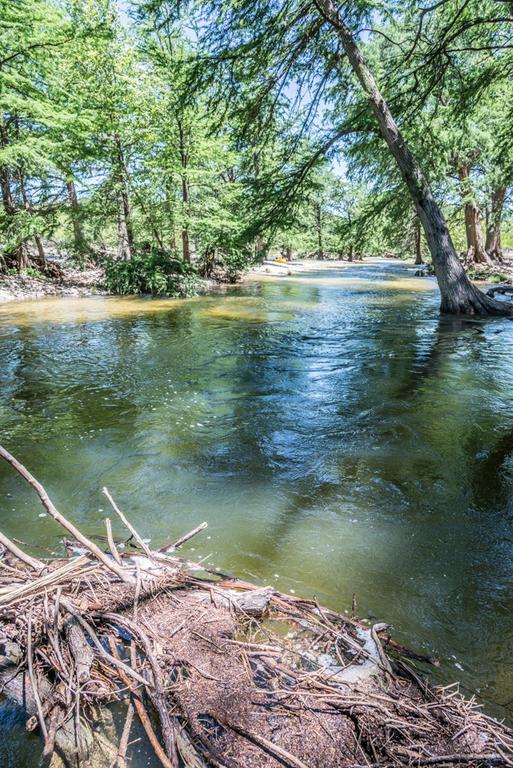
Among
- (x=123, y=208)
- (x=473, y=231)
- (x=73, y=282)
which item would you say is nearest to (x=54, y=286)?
(x=73, y=282)

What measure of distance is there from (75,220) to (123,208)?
2.22 metres

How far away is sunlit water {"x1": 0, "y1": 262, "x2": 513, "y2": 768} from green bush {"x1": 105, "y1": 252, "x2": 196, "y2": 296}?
31.3 ft

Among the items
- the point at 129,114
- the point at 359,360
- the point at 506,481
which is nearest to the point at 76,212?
the point at 129,114

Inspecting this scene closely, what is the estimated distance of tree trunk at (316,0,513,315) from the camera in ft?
33.7

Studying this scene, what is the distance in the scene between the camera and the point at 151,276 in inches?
704

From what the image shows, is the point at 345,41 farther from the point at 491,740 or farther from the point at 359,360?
the point at 491,740

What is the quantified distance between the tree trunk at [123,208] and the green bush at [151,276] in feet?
5.21

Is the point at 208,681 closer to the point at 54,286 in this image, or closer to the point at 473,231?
the point at 54,286

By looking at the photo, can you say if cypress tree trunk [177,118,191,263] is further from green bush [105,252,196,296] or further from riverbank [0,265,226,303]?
riverbank [0,265,226,303]

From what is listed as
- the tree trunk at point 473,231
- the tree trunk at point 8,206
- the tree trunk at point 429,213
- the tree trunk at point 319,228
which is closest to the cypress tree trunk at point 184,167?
the tree trunk at point 8,206

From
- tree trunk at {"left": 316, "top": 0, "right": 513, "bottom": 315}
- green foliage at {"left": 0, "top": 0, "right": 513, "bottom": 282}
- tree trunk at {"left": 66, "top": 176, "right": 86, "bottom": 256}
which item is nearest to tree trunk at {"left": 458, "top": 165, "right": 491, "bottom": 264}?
green foliage at {"left": 0, "top": 0, "right": 513, "bottom": 282}

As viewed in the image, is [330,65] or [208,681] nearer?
[208,681]

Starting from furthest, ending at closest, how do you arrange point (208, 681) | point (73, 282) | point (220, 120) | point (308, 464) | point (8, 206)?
point (73, 282)
point (8, 206)
point (220, 120)
point (308, 464)
point (208, 681)

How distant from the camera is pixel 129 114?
16.5 m
